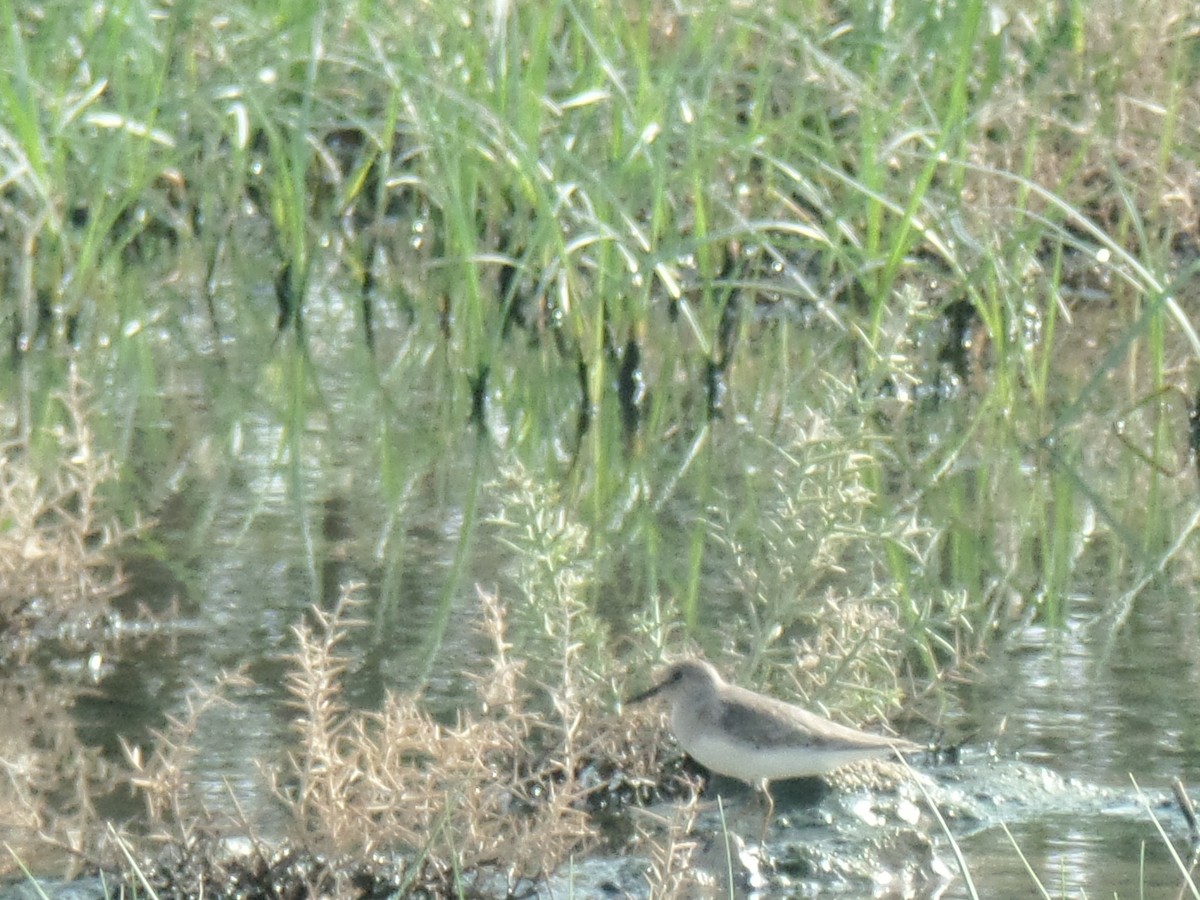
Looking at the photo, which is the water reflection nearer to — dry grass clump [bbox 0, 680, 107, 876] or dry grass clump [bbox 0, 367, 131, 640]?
dry grass clump [bbox 0, 680, 107, 876]

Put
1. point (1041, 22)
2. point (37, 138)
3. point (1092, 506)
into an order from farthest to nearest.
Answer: point (1041, 22), point (37, 138), point (1092, 506)

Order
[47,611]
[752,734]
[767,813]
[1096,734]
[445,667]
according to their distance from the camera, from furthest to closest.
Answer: [47,611]
[445,667]
[1096,734]
[767,813]
[752,734]

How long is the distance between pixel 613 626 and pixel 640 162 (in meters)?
2.56

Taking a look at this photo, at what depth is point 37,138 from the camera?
6941 millimetres

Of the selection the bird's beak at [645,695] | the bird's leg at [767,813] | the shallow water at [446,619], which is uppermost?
the bird's beak at [645,695]

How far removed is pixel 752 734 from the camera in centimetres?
375

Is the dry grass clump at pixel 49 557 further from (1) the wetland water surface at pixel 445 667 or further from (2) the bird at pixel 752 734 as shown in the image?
(2) the bird at pixel 752 734

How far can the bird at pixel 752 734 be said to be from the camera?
3688mm

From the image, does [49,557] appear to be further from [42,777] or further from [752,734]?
[752,734]

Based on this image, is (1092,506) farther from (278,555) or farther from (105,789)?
(105,789)

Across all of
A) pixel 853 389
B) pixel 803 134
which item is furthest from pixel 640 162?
pixel 853 389

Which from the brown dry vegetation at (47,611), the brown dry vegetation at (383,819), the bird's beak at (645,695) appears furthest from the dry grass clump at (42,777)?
the bird's beak at (645,695)

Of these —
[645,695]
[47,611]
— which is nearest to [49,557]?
[47,611]

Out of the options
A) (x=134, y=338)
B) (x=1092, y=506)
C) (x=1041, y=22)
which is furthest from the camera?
(x=1041, y=22)
